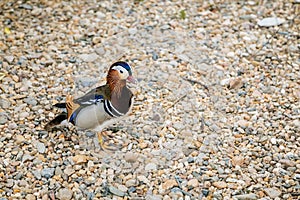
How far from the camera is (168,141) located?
9.63 feet

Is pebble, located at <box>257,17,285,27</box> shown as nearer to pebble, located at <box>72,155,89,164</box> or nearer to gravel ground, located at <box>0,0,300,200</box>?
gravel ground, located at <box>0,0,300,200</box>

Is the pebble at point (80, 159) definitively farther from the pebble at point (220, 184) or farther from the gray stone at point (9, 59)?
the gray stone at point (9, 59)

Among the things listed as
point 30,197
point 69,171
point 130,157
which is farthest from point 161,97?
point 30,197

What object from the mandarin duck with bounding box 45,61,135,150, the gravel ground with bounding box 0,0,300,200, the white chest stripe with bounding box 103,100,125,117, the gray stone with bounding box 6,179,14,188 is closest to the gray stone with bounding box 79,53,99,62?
the gravel ground with bounding box 0,0,300,200

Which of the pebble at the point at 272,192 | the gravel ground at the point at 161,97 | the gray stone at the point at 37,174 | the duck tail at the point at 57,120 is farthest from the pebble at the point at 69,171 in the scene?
the pebble at the point at 272,192

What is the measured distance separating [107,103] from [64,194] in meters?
0.47

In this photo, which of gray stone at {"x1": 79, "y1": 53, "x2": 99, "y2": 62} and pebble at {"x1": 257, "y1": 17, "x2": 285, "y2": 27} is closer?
gray stone at {"x1": 79, "y1": 53, "x2": 99, "y2": 62}

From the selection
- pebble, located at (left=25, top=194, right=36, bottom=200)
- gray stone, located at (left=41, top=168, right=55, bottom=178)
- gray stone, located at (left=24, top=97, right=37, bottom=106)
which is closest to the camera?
pebble, located at (left=25, top=194, right=36, bottom=200)

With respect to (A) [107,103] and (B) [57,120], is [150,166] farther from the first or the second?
(B) [57,120]

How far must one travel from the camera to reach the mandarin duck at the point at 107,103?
267 cm

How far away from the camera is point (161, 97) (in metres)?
3.16

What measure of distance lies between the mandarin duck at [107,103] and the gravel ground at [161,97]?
0.60ft

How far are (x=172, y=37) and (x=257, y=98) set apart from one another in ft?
2.37

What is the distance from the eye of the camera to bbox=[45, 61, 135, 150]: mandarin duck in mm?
2672
